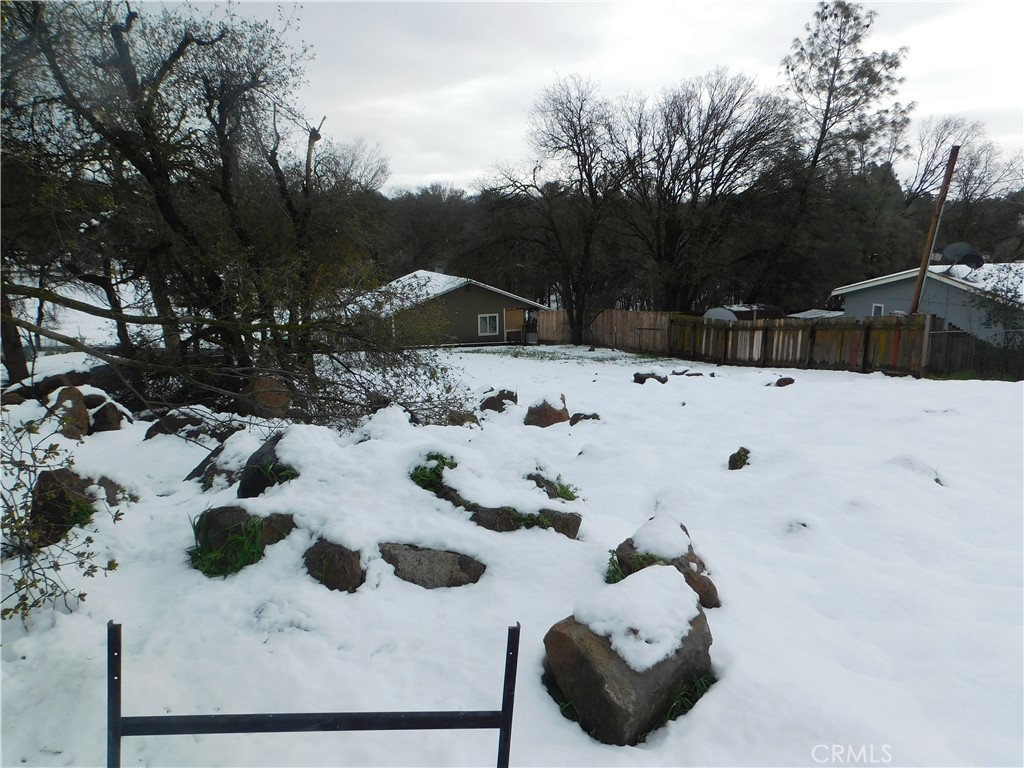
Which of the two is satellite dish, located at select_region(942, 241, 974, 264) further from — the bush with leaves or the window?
the bush with leaves

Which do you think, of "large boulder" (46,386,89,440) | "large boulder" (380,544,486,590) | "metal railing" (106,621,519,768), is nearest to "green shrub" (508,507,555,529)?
"large boulder" (380,544,486,590)

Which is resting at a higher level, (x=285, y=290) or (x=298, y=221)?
(x=298, y=221)

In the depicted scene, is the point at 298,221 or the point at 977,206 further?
the point at 977,206

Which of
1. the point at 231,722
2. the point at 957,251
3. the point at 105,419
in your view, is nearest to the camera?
the point at 231,722

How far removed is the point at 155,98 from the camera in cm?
1098

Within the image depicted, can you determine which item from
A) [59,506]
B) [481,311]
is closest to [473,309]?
[481,311]

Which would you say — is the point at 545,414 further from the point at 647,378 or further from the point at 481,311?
the point at 481,311

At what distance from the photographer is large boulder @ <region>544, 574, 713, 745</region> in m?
2.88

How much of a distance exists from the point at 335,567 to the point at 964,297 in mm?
19789

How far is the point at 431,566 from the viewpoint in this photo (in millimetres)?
4047

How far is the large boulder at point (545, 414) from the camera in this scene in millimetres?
10367

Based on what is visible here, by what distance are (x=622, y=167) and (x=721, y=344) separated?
1124cm

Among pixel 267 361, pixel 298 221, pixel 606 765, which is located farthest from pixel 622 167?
pixel 606 765

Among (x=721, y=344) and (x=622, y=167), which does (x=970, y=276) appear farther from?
(x=622, y=167)
